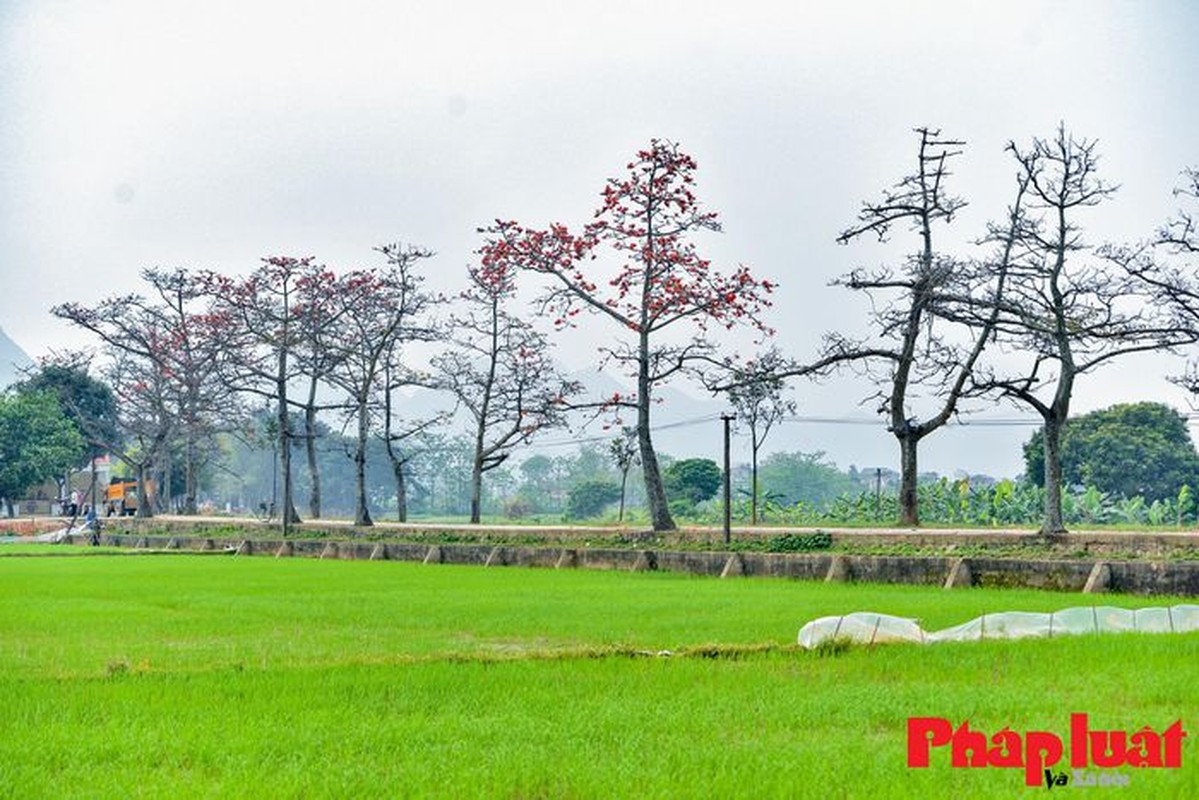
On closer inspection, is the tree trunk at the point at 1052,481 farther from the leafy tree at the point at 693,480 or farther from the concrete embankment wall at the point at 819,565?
the leafy tree at the point at 693,480

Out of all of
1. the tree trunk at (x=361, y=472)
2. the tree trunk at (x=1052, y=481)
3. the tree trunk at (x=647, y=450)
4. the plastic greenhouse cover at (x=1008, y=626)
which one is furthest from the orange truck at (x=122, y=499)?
the plastic greenhouse cover at (x=1008, y=626)

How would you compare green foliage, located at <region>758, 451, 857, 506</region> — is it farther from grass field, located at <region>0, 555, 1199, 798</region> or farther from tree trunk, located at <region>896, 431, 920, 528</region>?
grass field, located at <region>0, 555, 1199, 798</region>

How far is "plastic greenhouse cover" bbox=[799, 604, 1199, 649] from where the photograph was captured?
10727mm

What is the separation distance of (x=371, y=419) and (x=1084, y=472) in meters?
28.0

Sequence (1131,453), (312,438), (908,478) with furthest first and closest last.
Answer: (1131,453)
(312,438)
(908,478)

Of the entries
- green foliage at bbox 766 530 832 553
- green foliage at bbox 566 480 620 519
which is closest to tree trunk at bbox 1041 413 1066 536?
green foliage at bbox 766 530 832 553

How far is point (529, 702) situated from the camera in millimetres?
8148

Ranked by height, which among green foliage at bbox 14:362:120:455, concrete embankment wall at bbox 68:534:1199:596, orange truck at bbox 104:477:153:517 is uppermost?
green foliage at bbox 14:362:120:455

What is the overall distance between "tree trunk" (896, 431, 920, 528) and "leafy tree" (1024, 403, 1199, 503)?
28.0 metres

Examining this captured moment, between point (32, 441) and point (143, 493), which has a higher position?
point (32, 441)

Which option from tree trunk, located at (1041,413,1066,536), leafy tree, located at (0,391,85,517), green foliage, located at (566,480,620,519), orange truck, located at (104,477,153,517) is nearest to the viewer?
tree trunk, located at (1041,413,1066,536)

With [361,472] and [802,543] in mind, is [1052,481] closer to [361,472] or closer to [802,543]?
[802,543]

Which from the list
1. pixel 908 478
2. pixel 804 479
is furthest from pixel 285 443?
pixel 804 479

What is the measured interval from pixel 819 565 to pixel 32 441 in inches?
1960
